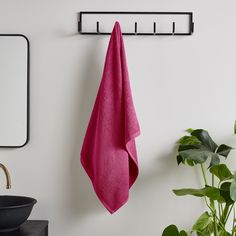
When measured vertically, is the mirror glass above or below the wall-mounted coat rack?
below

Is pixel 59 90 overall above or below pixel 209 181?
above

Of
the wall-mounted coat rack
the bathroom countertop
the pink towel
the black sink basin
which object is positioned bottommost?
the bathroom countertop

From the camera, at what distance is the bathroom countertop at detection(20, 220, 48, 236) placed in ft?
5.43

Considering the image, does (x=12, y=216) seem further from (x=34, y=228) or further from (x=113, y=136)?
(x=113, y=136)

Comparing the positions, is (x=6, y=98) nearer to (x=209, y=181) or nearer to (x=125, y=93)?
(x=125, y=93)

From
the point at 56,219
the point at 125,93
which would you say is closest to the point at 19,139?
the point at 56,219

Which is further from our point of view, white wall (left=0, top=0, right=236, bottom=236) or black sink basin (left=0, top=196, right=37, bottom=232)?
white wall (left=0, top=0, right=236, bottom=236)

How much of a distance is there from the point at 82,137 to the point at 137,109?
0.29 meters

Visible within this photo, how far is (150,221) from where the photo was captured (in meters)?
1.88

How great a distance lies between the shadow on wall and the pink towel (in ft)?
0.32

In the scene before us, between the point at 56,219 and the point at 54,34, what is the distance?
87 centimetres

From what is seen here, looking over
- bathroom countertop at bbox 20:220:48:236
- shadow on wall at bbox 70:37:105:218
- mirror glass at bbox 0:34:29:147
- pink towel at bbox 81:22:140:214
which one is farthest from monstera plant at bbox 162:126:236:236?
mirror glass at bbox 0:34:29:147

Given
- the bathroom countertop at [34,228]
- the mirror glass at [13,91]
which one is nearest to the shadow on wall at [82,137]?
the bathroom countertop at [34,228]

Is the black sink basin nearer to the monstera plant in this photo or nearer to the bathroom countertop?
the bathroom countertop
